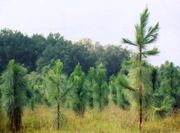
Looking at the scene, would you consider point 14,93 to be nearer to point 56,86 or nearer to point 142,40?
point 56,86

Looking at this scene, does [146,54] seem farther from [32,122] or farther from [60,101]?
[32,122]

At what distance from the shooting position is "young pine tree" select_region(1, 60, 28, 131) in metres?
18.3

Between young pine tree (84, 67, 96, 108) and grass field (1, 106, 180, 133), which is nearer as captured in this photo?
grass field (1, 106, 180, 133)

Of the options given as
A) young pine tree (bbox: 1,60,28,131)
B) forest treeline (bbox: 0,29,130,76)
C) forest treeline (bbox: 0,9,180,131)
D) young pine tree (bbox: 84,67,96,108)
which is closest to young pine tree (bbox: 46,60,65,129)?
forest treeline (bbox: 0,9,180,131)

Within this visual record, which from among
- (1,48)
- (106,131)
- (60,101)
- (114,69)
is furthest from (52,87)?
(114,69)

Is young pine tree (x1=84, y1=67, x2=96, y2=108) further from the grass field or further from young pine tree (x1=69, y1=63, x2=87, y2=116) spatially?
the grass field

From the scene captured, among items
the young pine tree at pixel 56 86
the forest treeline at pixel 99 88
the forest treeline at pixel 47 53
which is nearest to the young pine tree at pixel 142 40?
the forest treeline at pixel 99 88

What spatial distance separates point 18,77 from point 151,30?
640 cm

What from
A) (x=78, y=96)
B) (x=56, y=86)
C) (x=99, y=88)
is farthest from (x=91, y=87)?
(x=56, y=86)

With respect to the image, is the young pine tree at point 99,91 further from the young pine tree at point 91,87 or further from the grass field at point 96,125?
the grass field at point 96,125

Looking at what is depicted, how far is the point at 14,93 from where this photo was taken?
18.5 meters

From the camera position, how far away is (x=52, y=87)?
19.3 m

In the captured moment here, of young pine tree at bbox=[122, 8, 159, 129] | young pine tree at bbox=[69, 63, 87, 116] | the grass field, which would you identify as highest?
young pine tree at bbox=[122, 8, 159, 129]

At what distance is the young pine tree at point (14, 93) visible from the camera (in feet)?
59.9
